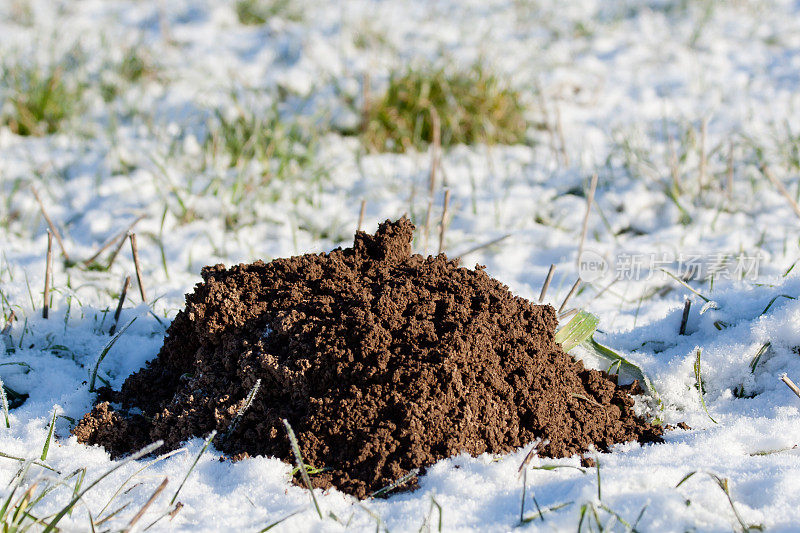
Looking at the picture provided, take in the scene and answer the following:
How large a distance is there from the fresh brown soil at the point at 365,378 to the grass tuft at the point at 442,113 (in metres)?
2.19

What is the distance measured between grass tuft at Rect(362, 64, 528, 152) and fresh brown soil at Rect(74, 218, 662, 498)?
2.19m

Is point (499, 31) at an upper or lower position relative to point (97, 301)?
upper

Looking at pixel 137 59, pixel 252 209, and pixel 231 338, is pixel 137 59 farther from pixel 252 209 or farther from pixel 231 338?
pixel 231 338

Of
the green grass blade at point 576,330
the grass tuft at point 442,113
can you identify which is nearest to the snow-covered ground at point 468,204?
the grass tuft at point 442,113

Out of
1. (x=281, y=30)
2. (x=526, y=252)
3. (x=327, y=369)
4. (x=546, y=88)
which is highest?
(x=281, y=30)

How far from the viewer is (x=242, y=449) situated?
5.80ft

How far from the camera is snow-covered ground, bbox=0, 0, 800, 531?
162cm

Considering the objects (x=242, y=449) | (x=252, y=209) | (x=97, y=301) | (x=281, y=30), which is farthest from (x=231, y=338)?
(x=281, y=30)

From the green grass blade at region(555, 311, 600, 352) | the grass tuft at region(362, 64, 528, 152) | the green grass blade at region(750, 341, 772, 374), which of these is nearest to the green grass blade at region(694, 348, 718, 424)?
the green grass blade at region(750, 341, 772, 374)

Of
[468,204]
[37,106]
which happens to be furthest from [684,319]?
[37,106]

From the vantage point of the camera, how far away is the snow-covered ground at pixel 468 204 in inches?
63.7

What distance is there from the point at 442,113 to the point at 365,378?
2.75 metres

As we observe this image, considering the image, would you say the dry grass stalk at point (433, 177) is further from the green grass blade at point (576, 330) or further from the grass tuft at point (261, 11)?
the grass tuft at point (261, 11)

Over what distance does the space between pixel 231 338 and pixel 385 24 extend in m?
4.18
